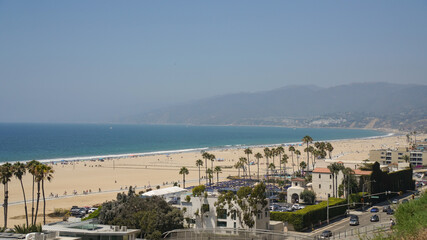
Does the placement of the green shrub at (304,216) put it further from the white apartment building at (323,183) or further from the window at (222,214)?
the white apartment building at (323,183)

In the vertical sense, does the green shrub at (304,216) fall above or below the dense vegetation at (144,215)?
below

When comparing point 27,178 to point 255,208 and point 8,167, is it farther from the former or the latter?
point 255,208

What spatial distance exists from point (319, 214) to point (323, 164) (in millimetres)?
23418

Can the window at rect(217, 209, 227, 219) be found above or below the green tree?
above

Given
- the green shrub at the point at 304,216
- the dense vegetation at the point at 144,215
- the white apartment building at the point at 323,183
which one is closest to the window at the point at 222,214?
the dense vegetation at the point at 144,215

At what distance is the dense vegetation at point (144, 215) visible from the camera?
31969mm

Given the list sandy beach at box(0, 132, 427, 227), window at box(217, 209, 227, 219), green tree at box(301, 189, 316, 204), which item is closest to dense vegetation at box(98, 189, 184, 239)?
window at box(217, 209, 227, 219)

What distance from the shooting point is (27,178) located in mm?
83125

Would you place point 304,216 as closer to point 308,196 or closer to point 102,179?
point 308,196

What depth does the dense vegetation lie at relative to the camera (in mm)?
31969

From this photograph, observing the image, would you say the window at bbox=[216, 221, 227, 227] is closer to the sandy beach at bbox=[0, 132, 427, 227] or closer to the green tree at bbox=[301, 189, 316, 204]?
the green tree at bbox=[301, 189, 316, 204]

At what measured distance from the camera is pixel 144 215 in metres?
32.5

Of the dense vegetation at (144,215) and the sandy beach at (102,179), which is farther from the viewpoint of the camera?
the sandy beach at (102,179)

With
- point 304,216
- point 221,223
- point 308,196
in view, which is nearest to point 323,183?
point 308,196
